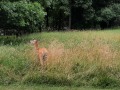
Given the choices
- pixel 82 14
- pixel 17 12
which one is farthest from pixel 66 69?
pixel 82 14

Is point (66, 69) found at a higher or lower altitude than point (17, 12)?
lower

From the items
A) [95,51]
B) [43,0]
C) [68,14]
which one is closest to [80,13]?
[68,14]

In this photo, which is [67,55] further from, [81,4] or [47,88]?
[81,4]

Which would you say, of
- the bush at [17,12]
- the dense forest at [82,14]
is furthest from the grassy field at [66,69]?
the dense forest at [82,14]

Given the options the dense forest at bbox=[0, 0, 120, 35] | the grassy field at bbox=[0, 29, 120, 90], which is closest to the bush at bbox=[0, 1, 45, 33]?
the grassy field at bbox=[0, 29, 120, 90]

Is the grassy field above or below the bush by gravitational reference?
below

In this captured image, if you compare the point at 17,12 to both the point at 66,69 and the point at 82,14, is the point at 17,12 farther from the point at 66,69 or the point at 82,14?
the point at 82,14

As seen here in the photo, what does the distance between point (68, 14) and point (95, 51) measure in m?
38.7

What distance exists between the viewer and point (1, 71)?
10.2 metres

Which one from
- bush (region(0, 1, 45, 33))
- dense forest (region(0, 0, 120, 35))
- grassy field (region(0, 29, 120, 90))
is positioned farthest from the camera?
dense forest (region(0, 0, 120, 35))

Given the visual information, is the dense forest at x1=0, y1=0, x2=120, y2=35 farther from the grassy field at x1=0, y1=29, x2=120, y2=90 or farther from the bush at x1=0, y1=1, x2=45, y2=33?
the grassy field at x1=0, y1=29, x2=120, y2=90

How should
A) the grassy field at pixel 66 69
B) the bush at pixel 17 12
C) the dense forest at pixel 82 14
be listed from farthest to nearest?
the dense forest at pixel 82 14 → the bush at pixel 17 12 → the grassy field at pixel 66 69

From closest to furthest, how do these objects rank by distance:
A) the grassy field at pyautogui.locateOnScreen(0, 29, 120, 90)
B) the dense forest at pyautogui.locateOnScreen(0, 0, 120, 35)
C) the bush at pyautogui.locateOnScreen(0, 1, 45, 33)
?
the grassy field at pyautogui.locateOnScreen(0, 29, 120, 90) < the bush at pyautogui.locateOnScreen(0, 1, 45, 33) < the dense forest at pyautogui.locateOnScreen(0, 0, 120, 35)

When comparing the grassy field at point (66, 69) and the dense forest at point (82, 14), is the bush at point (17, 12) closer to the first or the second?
the grassy field at point (66, 69)
